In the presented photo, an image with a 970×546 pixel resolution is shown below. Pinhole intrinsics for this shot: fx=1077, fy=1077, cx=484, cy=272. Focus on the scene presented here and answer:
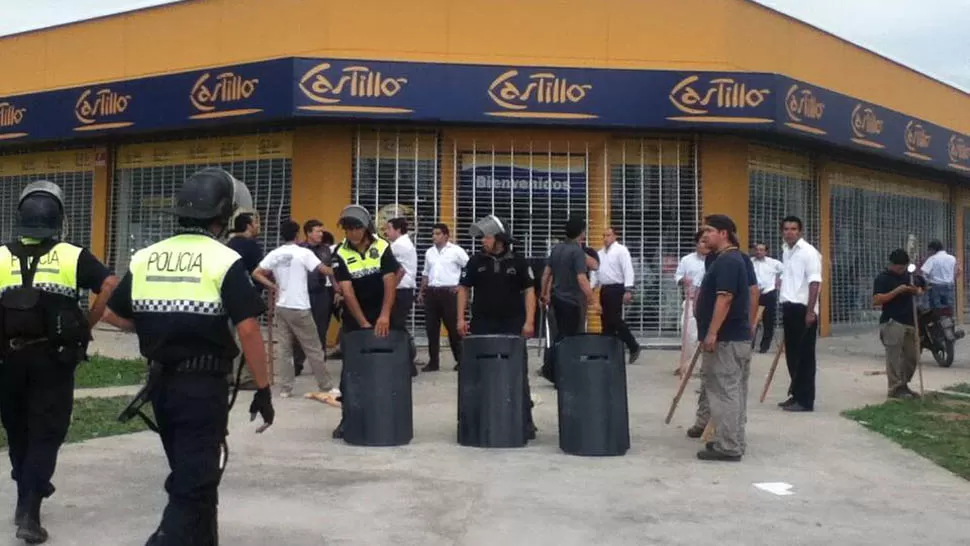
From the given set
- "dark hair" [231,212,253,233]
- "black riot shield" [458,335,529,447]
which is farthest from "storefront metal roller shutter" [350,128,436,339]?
"black riot shield" [458,335,529,447]

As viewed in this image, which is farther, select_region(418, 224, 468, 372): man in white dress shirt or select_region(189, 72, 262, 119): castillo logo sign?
select_region(189, 72, 262, 119): castillo logo sign

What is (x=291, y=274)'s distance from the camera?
10.8 metres

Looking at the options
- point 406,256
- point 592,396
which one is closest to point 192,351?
point 592,396

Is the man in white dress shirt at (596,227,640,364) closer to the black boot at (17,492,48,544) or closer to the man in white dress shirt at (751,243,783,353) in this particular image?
the man in white dress shirt at (751,243,783,353)

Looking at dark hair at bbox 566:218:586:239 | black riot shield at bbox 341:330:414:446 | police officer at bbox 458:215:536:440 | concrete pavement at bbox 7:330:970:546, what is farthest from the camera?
dark hair at bbox 566:218:586:239

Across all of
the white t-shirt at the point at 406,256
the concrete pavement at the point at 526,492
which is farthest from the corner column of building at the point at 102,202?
the concrete pavement at the point at 526,492

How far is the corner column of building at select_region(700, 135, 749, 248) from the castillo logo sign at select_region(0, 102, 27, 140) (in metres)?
12.2

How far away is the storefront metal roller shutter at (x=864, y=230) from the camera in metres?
20.5

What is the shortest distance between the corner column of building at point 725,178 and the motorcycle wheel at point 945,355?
356 cm

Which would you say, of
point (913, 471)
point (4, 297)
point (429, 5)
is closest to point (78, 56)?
point (429, 5)

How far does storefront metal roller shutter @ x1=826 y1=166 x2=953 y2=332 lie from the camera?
20.5 meters

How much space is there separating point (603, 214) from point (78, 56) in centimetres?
1025

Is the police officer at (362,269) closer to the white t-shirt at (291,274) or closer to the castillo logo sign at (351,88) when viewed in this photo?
the white t-shirt at (291,274)

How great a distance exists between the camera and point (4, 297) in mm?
5629
